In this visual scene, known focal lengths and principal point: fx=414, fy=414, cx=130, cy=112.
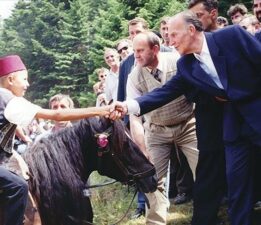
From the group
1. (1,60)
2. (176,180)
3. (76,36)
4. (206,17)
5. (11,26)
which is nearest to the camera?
(1,60)

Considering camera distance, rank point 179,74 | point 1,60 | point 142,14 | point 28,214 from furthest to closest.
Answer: point 142,14 < point 179,74 < point 1,60 < point 28,214

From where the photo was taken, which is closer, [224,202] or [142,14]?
[224,202]

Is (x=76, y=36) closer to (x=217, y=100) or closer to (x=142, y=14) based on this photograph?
(x=142, y=14)

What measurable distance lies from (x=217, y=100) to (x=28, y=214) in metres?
1.96

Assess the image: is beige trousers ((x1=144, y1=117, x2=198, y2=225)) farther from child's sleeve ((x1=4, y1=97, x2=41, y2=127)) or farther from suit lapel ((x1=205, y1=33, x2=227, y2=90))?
child's sleeve ((x1=4, y1=97, x2=41, y2=127))

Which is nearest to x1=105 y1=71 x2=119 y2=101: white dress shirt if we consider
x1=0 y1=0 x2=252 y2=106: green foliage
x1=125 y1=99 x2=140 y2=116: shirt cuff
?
x1=125 y1=99 x2=140 y2=116: shirt cuff

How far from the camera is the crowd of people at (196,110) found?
3.36 meters

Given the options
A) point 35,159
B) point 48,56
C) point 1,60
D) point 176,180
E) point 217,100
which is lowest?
point 48,56

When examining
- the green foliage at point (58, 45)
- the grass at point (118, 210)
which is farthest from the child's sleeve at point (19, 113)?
the green foliage at point (58, 45)

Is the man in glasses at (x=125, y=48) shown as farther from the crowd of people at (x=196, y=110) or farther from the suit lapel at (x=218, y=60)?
the suit lapel at (x=218, y=60)

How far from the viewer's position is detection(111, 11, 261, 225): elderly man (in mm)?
3432

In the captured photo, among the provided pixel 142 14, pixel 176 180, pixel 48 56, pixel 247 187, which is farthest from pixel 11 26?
pixel 247 187

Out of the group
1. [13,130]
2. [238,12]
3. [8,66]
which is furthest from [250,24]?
[13,130]

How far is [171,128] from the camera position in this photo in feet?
15.4
